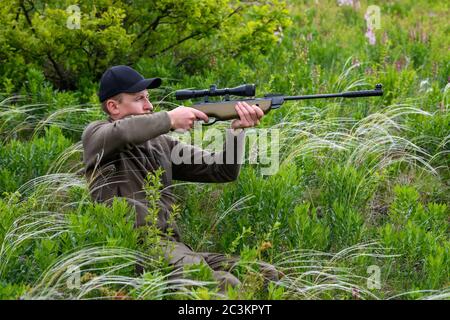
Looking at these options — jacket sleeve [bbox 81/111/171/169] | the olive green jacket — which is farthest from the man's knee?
jacket sleeve [bbox 81/111/171/169]

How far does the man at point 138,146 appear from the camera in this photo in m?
4.79

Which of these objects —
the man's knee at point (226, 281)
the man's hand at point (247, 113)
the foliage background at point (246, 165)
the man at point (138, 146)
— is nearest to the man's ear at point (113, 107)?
the man at point (138, 146)

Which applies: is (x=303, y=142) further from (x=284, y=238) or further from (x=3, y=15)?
(x=3, y=15)

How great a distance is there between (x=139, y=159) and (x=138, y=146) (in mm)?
78

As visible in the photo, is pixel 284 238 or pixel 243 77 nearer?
pixel 284 238

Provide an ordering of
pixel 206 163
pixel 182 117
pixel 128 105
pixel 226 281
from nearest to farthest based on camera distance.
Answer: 1. pixel 226 281
2. pixel 182 117
3. pixel 128 105
4. pixel 206 163

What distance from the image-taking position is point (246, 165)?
21.6 feet

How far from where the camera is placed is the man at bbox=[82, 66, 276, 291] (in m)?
4.79

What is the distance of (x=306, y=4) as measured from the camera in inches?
508

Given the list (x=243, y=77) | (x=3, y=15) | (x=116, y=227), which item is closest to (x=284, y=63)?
(x=243, y=77)

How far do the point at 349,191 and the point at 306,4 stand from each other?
7.45 m

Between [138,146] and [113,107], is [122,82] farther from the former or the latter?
[138,146]

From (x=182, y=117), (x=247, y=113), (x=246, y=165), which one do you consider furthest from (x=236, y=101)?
(x=246, y=165)
